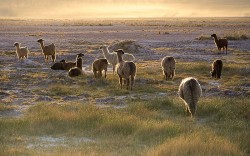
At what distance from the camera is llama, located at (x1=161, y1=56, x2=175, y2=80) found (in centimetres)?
1836

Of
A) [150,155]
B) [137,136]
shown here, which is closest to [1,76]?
[137,136]

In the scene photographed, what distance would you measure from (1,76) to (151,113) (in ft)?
34.0

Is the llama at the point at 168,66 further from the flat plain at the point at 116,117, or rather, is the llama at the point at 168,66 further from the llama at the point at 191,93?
the llama at the point at 191,93

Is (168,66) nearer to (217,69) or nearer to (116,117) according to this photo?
(217,69)

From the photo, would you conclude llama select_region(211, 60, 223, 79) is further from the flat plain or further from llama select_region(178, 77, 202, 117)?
llama select_region(178, 77, 202, 117)

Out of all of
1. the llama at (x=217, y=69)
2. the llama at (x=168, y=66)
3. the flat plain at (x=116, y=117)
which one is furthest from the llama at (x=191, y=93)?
the llama at (x=217, y=69)

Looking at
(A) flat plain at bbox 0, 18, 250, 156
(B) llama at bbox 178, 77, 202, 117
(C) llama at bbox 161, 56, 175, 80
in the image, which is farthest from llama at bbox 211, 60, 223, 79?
(B) llama at bbox 178, 77, 202, 117

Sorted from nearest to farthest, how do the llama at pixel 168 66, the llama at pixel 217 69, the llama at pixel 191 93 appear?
the llama at pixel 191 93
the llama at pixel 168 66
the llama at pixel 217 69

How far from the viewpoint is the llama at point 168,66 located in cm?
1836

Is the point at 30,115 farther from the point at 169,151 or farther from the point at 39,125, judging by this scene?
the point at 169,151

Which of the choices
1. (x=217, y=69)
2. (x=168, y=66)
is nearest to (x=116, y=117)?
(x=168, y=66)

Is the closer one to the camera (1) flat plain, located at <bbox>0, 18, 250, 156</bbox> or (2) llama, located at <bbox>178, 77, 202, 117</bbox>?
(1) flat plain, located at <bbox>0, 18, 250, 156</bbox>

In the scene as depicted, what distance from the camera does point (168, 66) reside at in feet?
60.7

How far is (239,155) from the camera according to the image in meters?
8.23
